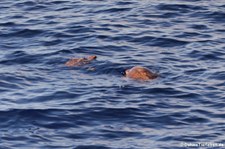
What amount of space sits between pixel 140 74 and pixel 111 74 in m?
1.05

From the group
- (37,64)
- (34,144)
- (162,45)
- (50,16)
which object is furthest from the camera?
(50,16)

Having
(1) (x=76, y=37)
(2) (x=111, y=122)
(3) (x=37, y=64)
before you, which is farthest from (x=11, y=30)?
(2) (x=111, y=122)

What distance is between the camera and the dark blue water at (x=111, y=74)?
16297 mm

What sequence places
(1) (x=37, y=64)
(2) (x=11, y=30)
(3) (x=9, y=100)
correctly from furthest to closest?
(2) (x=11, y=30) < (1) (x=37, y=64) < (3) (x=9, y=100)

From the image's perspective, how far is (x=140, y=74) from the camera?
2002cm

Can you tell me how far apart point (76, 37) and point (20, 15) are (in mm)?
4023

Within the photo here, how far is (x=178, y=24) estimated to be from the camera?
25328mm

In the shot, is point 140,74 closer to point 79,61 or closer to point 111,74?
point 111,74

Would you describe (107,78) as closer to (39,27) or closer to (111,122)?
(111,122)

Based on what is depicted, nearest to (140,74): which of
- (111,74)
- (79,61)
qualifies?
(111,74)

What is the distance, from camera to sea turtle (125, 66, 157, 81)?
65.4 feet

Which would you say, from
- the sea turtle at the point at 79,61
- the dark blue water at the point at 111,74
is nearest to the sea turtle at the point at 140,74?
the dark blue water at the point at 111,74

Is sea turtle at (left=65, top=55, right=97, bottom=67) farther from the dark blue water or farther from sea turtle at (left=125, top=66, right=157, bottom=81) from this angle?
sea turtle at (left=125, top=66, right=157, bottom=81)

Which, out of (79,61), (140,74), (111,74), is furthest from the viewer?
(79,61)
